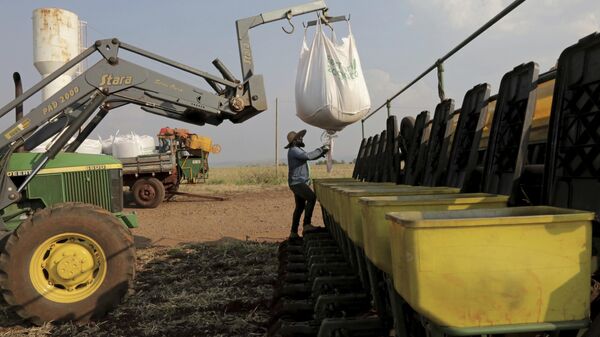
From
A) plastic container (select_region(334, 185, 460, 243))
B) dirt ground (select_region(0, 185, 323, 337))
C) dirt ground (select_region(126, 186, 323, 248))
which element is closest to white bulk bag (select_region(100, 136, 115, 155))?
dirt ground (select_region(126, 186, 323, 248))

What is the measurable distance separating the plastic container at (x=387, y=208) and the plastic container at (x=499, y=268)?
47 centimetres

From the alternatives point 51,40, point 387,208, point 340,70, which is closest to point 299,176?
point 340,70

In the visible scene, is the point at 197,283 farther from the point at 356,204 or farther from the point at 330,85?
the point at 330,85

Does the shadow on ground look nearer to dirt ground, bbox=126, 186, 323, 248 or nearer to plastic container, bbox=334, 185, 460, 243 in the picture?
plastic container, bbox=334, 185, 460, 243

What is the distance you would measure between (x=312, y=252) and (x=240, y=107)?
2140 mm

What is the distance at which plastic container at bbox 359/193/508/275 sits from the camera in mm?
2008

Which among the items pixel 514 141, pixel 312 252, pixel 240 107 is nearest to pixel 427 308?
pixel 514 141

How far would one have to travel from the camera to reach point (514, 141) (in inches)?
122

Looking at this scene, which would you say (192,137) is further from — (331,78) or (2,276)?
(2,276)

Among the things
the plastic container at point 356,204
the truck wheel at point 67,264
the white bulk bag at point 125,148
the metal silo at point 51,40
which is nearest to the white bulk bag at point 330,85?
the truck wheel at point 67,264

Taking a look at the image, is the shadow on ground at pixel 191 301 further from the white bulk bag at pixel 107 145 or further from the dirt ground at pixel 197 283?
the white bulk bag at pixel 107 145

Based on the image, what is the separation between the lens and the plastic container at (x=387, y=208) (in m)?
2.01

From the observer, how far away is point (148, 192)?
14797 mm

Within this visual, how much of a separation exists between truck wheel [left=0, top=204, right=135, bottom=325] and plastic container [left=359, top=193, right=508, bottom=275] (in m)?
3.05
